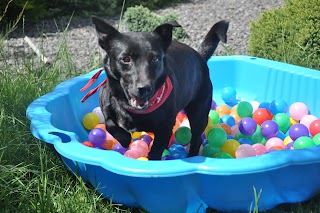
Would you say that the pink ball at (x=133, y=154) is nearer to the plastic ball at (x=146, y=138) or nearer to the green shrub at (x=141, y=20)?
the plastic ball at (x=146, y=138)

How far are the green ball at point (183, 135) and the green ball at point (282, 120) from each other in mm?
926

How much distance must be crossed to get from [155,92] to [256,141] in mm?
1564

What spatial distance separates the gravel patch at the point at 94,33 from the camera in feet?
21.4

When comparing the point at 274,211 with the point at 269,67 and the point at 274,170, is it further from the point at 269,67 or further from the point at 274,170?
the point at 269,67

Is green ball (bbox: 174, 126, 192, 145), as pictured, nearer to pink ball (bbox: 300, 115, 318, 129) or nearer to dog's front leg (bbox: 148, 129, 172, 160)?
dog's front leg (bbox: 148, 129, 172, 160)

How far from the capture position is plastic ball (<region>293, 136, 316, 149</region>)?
4.00 metres

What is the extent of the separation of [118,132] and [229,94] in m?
1.88

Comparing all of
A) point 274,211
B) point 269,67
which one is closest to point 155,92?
point 274,211

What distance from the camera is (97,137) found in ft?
14.2

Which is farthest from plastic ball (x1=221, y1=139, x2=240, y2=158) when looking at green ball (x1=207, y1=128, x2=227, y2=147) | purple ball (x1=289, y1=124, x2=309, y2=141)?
purple ball (x1=289, y1=124, x2=309, y2=141)

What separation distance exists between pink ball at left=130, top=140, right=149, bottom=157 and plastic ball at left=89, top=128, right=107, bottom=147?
0.29 m

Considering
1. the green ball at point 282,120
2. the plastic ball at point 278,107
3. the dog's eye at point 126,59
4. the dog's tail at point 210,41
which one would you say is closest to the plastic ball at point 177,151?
the dog's tail at point 210,41

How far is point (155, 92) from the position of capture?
11.0 feet

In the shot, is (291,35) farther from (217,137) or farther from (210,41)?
(217,137)
